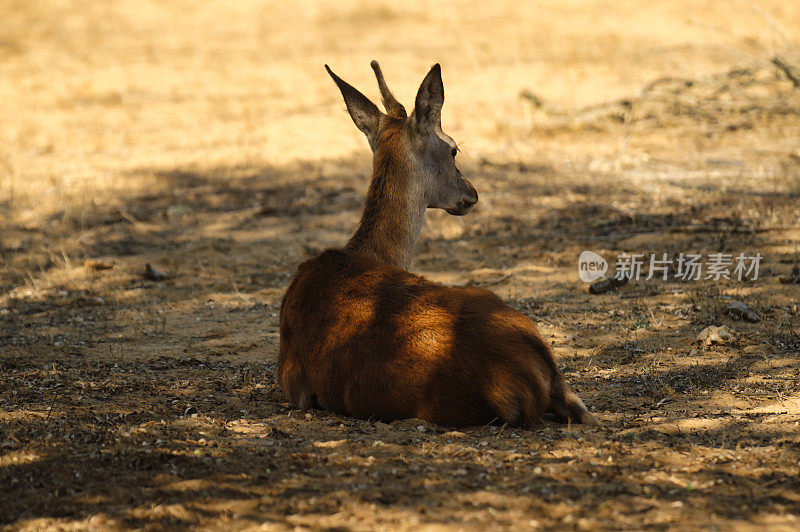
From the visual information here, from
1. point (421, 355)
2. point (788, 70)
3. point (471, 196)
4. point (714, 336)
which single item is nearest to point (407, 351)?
point (421, 355)

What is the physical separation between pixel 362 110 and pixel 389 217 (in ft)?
2.71

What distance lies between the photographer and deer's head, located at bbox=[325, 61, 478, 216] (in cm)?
571

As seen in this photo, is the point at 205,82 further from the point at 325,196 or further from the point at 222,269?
the point at 222,269

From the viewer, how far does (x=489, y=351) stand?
4.18 metres

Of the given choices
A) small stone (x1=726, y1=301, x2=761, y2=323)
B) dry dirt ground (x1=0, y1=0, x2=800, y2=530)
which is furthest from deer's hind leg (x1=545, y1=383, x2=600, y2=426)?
small stone (x1=726, y1=301, x2=761, y2=323)

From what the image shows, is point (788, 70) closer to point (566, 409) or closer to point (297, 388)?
point (566, 409)

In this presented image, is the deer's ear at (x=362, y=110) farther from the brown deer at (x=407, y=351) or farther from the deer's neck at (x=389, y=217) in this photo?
the brown deer at (x=407, y=351)

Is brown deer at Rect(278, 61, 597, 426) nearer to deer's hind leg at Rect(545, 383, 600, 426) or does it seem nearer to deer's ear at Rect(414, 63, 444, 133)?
deer's hind leg at Rect(545, 383, 600, 426)

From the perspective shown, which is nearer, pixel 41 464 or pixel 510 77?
pixel 41 464

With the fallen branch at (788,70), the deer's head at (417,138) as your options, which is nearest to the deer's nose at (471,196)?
the deer's head at (417,138)

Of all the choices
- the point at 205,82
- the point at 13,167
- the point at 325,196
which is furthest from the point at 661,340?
the point at 205,82

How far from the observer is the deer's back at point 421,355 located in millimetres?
4191

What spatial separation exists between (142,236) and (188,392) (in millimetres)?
5031

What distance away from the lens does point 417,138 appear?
586 centimetres
